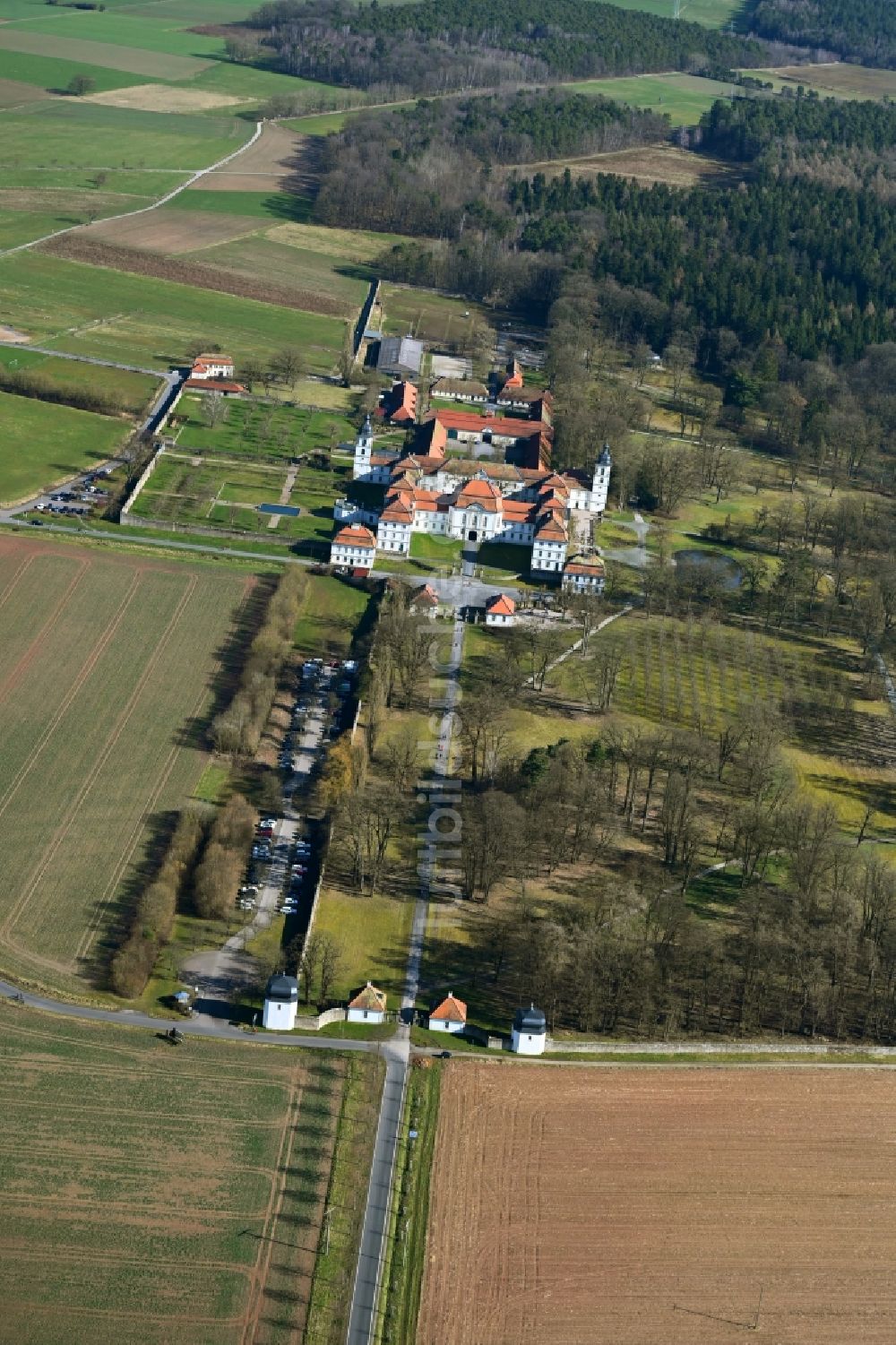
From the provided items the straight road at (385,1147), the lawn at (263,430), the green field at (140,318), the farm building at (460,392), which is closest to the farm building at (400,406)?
the lawn at (263,430)

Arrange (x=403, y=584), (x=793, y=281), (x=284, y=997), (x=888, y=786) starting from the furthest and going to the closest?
(x=793, y=281) → (x=403, y=584) → (x=888, y=786) → (x=284, y=997)

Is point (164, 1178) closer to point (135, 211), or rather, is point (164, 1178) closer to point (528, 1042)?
point (528, 1042)

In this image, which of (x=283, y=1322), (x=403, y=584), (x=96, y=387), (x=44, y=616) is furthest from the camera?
(x=96, y=387)

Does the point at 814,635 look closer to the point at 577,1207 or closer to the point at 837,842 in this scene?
the point at 837,842

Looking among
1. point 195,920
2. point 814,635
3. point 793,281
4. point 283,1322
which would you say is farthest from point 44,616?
point 793,281

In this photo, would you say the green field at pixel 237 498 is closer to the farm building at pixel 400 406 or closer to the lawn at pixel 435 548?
the lawn at pixel 435 548

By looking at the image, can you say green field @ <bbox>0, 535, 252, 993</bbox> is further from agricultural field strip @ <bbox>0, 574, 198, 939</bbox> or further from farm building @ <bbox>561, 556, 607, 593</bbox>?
farm building @ <bbox>561, 556, 607, 593</bbox>

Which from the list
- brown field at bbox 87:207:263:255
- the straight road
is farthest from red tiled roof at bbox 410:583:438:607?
brown field at bbox 87:207:263:255
